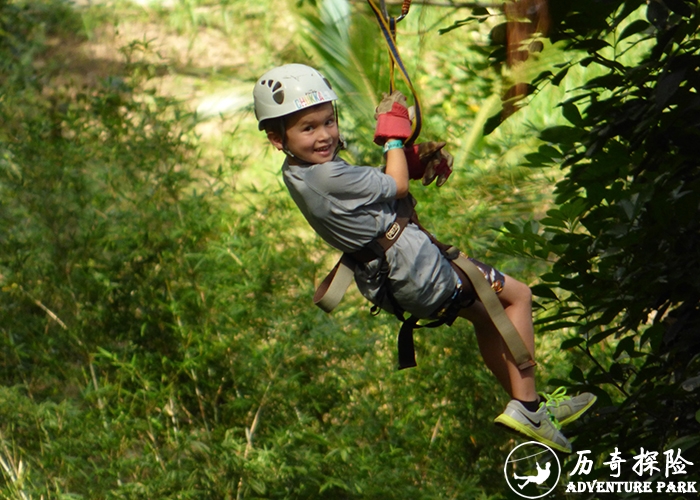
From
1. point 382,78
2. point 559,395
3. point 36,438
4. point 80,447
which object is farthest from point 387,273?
point 382,78

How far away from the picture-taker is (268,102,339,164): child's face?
307 cm

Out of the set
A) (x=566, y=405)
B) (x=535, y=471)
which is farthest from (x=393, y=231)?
(x=535, y=471)

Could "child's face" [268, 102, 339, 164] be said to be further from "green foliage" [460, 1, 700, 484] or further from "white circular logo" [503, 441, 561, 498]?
"white circular logo" [503, 441, 561, 498]

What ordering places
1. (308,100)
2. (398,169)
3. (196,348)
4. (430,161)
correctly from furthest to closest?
(196,348) < (430,161) < (398,169) < (308,100)

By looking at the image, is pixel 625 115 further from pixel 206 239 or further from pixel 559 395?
pixel 206 239

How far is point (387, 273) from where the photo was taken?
3.20m

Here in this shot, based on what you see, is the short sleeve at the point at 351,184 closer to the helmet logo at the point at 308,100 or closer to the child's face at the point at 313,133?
the child's face at the point at 313,133

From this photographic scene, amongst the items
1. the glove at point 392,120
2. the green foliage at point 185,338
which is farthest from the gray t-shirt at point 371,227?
the green foliage at point 185,338

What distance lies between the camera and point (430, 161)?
3.23m

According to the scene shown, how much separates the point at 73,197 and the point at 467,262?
10.5 ft

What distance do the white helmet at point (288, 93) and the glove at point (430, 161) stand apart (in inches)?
13.7

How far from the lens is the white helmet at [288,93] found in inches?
119

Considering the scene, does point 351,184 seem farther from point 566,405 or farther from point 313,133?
point 566,405

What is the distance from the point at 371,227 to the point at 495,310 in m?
0.50
